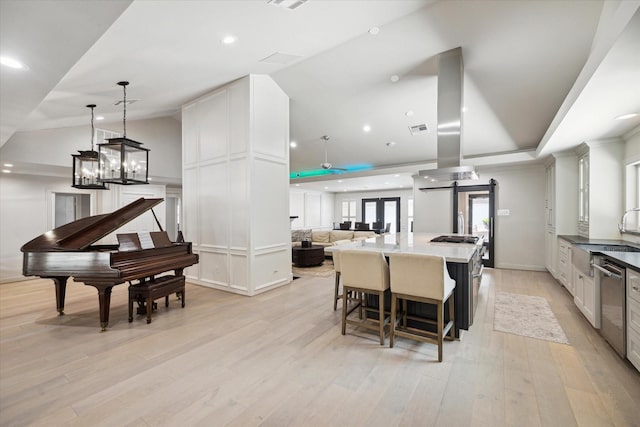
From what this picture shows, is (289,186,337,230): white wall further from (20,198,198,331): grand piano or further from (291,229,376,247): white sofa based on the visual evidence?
(20,198,198,331): grand piano

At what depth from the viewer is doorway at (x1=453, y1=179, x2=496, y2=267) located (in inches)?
268

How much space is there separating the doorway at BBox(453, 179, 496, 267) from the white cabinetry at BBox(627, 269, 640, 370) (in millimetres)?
4722

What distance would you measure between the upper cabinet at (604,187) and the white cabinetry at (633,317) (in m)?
2.41

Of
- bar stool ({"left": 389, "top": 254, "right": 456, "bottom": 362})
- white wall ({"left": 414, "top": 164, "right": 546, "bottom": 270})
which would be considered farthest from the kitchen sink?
white wall ({"left": 414, "top": 164, "right": 546, "bottom": 270})

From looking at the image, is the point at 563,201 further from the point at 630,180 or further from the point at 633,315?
the point at 633,315

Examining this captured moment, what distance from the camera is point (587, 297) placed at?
3207 millimetres

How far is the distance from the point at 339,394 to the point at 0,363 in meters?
2.98

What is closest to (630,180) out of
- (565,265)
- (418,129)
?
(565,265)

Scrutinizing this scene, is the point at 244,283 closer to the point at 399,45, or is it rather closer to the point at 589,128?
the point at 399,45

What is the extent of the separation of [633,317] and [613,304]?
1.13 ft

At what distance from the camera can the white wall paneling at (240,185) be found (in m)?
4.41

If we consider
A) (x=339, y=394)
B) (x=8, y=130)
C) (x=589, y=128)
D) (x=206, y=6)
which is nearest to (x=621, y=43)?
(x=589, y=128)

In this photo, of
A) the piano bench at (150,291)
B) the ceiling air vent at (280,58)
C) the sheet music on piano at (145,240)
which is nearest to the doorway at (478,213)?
the ceiling air vent at (280,58)

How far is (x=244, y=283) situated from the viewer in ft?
14.5
